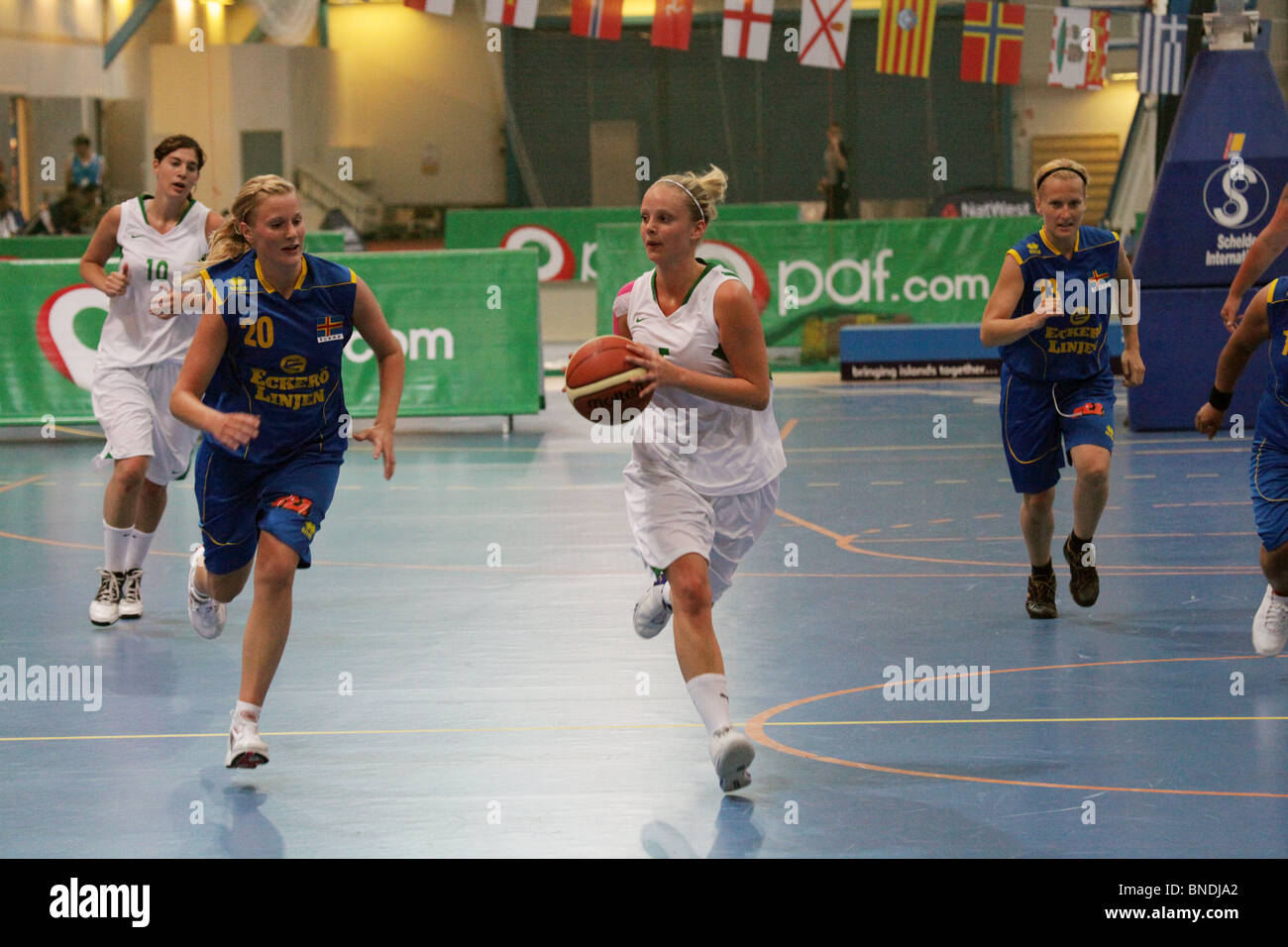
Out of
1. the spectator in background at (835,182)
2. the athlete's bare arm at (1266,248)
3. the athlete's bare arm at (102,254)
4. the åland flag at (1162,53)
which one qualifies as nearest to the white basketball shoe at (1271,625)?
the athlete's bare arm at (1266,248)

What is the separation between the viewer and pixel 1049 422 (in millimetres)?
7184

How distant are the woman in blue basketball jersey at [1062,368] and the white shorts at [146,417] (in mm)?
3869

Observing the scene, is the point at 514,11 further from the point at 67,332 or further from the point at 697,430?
the point at 697,430

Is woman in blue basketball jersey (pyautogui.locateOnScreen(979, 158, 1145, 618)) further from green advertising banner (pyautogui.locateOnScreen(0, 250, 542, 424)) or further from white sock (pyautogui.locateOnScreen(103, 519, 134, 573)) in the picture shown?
green advertising banner (pyautogui.locateOnScreen(0, 250, 542, 424))

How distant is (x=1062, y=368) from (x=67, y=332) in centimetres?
998

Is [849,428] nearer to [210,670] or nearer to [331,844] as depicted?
[210,670]

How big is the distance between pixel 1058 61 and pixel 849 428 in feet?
32.6

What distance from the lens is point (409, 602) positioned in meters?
7.82

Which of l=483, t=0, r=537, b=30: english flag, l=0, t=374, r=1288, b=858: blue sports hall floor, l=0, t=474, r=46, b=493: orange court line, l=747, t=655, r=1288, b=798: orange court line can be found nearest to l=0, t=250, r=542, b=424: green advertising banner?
l=0, t=474, r=46, b=493: orange court line

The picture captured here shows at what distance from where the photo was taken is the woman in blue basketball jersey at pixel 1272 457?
19.3 ft

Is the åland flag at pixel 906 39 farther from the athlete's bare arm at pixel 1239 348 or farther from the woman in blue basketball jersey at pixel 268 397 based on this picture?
the woman in blue basketball jersey at pixel 268 397

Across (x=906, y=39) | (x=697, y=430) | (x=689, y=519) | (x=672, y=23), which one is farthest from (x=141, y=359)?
(x=906, y=39)

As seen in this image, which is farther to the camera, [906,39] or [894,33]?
[906,39]

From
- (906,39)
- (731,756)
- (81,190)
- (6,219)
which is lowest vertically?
(731,756)
